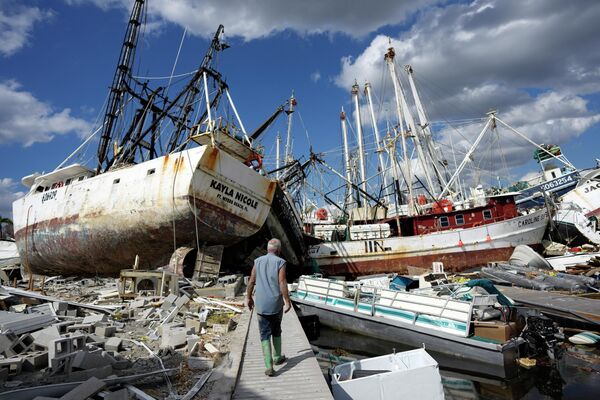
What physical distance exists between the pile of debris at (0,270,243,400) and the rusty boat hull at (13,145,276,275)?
17.5 ft

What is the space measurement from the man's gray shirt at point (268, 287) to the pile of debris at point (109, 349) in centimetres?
118

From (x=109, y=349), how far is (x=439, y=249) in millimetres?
20976

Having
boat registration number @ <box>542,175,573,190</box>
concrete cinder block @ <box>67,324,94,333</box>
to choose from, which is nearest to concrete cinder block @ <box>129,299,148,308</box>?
concrete cinder block @ <box>67,324,94,333</box>

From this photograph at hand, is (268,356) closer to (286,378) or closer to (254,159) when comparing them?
(286,378)

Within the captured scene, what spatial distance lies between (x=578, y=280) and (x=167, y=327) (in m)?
14.6

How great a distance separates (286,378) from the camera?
4.69 meters

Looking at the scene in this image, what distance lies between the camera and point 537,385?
264 inches

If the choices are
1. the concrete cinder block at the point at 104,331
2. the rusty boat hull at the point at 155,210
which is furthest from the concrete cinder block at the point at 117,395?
the rusty boat hull at the point at 155,210

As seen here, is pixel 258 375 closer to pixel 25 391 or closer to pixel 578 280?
pixel 25 391

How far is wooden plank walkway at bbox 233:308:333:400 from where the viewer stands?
4219 mm

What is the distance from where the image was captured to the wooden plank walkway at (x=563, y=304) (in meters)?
8.93

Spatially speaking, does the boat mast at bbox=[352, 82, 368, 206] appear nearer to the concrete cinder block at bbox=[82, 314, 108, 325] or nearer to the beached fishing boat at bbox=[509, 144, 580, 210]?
the beached fishing boat at bbox=[509, 144, 580, 210]

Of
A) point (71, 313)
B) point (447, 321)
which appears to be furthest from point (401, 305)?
point (71, 313)

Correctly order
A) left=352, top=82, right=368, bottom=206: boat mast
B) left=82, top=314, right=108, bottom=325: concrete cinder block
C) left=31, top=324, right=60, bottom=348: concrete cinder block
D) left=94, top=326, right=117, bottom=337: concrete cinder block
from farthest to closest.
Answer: left=352, top=82, right=368, bottom=206: boat mast < left=82, top=314, right=108, bottom=325: concrete cinder block < left=94, top=326, right=117, bottom=337: concrete cinder block < left=31, top=324, right=60, bottom=348: concrete cinder block
